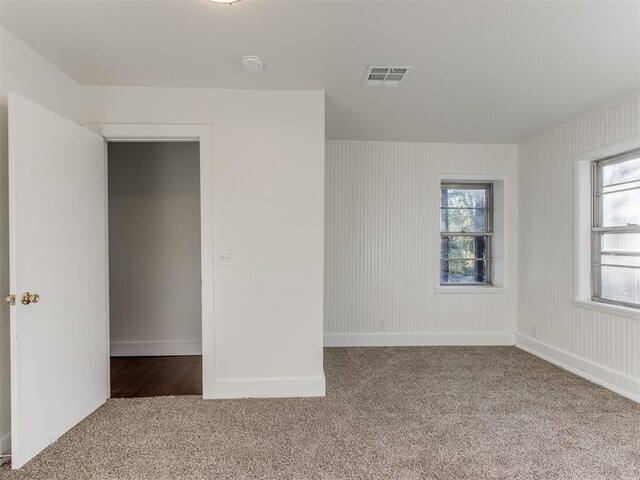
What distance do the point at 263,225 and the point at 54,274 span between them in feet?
4.60

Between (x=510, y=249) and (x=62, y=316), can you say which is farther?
(x=510, y=249)

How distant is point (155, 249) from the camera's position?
3.86m

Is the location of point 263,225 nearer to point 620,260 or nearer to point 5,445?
point 5,445

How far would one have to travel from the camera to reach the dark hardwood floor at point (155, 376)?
9.29ft

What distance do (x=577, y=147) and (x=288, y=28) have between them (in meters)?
2.99

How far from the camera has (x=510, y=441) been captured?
2057 millimetres

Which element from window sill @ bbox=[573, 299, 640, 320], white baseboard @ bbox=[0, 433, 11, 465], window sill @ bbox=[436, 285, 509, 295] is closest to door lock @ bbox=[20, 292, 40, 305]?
white baseboard @ bbox=[0, 433, 11, 465]

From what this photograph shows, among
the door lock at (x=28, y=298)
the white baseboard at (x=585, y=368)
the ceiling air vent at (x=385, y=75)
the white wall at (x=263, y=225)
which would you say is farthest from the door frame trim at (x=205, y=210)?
the white baseboard at (x=585, y=368)

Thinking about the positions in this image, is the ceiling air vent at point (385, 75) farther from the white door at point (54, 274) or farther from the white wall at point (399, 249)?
the white door at point (54, 274)

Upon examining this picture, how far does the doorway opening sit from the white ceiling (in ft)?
4.49

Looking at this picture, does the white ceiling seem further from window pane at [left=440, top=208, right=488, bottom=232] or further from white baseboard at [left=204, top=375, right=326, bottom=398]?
white baseboard at [left=204, top=375, right=326, bottom=398]

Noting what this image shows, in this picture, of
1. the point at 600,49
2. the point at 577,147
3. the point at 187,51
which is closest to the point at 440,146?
the point at 577,147

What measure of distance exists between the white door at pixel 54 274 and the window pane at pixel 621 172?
4.44 m

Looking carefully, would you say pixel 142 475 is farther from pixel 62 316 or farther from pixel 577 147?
pixel 577 147
